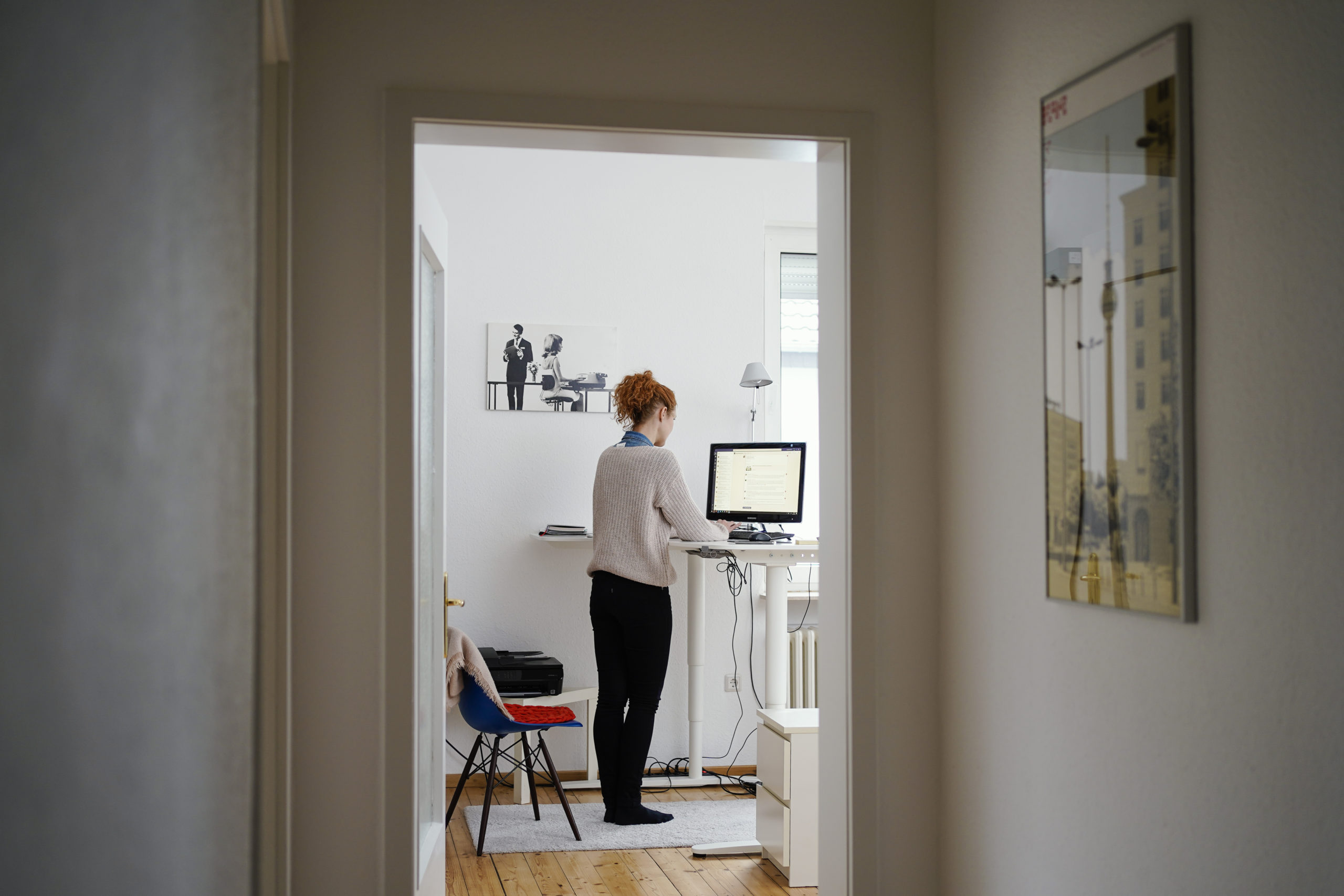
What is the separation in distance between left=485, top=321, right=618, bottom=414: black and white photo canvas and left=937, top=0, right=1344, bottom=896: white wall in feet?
7.63

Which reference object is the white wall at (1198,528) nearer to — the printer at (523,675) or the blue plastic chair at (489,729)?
the blue plastic chair at (489,729)

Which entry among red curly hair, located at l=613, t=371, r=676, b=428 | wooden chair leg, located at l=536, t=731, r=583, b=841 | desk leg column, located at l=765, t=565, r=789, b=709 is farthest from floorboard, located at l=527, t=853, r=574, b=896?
red curly hair, located at l=613, t=371, r=676, b=428

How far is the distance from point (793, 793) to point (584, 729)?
137cm

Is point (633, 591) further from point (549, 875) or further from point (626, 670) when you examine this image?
point (549, 875)

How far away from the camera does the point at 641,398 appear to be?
12.3 ft

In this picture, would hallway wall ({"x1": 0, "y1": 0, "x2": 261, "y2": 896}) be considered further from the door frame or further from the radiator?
the radiator

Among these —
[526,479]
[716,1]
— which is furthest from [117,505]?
[526,479]

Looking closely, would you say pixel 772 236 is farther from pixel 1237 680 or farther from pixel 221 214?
pixel 221 214

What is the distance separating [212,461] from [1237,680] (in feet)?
4.50

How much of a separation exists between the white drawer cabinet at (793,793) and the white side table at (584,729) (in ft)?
3.02

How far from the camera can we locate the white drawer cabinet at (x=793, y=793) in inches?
121

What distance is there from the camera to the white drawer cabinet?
3066 millimetres

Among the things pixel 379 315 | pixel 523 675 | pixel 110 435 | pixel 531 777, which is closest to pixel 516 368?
pixel 523 675

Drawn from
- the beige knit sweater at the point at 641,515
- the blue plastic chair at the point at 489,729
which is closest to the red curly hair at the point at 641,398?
the beige knit sweater at the point at 641,515
